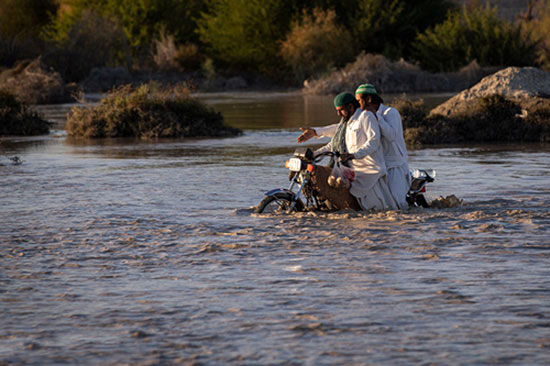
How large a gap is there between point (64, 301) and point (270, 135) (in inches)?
604

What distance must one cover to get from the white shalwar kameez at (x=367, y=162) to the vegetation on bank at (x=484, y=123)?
31.7 feet

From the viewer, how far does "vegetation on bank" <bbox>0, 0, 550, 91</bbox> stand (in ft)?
151

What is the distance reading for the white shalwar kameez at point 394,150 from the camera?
30.4ft

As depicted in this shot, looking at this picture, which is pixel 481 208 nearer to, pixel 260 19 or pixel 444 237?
pixel 444 237

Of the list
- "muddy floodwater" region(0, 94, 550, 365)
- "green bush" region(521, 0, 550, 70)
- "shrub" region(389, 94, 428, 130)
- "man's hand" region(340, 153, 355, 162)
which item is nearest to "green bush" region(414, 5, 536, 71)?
"green bush" region(521, 0, 550, 70)

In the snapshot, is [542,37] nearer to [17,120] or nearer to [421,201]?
[17,120]

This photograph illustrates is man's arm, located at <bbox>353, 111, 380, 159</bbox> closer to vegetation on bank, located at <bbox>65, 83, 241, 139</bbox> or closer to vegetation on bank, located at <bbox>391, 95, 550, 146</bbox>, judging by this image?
vegetation on bank, located at <bbox>391, 95, 550, 146</bbox>

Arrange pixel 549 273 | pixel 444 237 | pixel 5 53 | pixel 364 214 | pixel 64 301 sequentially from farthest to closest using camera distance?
pixel 5 53 < pixel 364 214 < pixel 444 237 < pixel 549 273 < pixel 64 301

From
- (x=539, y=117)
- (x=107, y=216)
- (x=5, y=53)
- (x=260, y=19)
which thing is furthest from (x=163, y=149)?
(x=260, y=19)

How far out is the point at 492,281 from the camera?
6781 mm

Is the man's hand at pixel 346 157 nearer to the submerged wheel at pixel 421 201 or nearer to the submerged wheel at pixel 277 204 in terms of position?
the submerged wheel at pixel 277 204

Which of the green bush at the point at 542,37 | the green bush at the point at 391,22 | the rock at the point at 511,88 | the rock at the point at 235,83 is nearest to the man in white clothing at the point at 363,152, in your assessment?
the rock at the point at 511,88

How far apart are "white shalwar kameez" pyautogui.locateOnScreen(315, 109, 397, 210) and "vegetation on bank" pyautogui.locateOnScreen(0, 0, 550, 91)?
120ft

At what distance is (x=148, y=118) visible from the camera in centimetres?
2217
